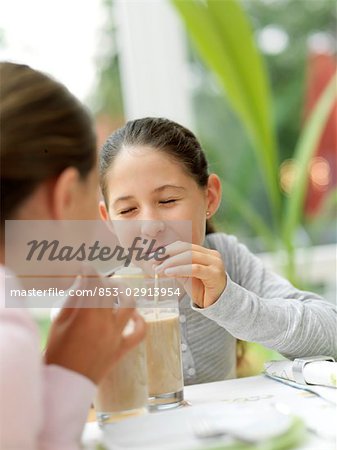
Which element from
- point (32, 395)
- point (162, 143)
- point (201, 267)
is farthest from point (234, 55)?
point (32, 395)

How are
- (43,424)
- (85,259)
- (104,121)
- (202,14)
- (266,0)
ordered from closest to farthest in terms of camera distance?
(43,424) → (85,259) → (202,14) → (104,121) → (266,0)

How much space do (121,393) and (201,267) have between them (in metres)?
0.26

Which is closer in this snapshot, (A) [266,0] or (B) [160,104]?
(B) [160,104]

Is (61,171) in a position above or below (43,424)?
above

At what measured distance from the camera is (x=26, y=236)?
78 centimetres

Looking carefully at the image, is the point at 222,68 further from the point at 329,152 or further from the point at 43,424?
the point at 43,424

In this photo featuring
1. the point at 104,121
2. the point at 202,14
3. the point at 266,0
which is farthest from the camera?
the point at 266,0

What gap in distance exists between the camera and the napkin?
38.2 inches

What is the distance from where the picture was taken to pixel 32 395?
0.66 meters

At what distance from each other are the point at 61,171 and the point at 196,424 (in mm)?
334

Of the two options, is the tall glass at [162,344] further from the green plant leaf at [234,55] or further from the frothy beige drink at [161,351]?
the green plant leaf at [234,55]

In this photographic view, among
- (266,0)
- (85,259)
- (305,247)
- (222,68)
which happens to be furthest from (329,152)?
(85,259)

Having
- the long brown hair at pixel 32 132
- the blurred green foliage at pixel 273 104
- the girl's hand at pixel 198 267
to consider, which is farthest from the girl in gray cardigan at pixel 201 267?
the blurred green foliage at pixel 273 104

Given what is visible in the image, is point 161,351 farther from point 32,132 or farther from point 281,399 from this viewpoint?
point 32,132
